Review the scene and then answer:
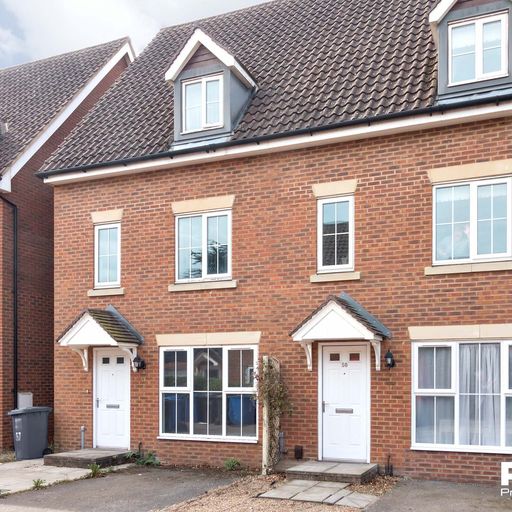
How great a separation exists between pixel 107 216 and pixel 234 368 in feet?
14.4

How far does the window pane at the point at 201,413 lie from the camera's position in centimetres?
1465

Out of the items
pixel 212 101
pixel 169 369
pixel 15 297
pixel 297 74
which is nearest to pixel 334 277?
pixel 169 369

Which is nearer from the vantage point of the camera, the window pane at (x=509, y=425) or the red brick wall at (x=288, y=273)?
the window pane at (x=509, y=425)

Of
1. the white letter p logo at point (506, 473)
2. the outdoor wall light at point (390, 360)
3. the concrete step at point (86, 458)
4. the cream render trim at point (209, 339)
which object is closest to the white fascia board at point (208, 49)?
the cream render trim at point (209, 339)

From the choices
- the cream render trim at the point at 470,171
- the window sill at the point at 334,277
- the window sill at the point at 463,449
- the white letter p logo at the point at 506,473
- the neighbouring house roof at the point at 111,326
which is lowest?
the white letter p logo at the point at 506,473

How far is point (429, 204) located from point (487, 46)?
9.37 ft

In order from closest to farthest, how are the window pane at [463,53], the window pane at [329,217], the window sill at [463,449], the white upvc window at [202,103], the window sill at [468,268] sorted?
the window sill at [463,449] < the window sill at [468,268] < the window pane at [463,53] < the window pane at [329,217] < the white upvc window at [202,103]

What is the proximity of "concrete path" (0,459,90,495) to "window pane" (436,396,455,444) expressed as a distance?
251 inches

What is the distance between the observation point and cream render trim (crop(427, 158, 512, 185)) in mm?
12211

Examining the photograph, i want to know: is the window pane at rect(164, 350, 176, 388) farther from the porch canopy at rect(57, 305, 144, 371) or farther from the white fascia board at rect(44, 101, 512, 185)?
the white fascia board at rect(44, 101, 512, 185)

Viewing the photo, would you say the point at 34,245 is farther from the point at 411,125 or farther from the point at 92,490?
the point at 411,125

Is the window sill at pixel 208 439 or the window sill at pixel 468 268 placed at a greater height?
the window sill at pixel 468 268

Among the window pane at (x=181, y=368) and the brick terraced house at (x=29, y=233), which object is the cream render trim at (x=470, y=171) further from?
the brick terraced house at (x=29, y=233)

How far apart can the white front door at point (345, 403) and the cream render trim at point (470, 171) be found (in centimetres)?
323
